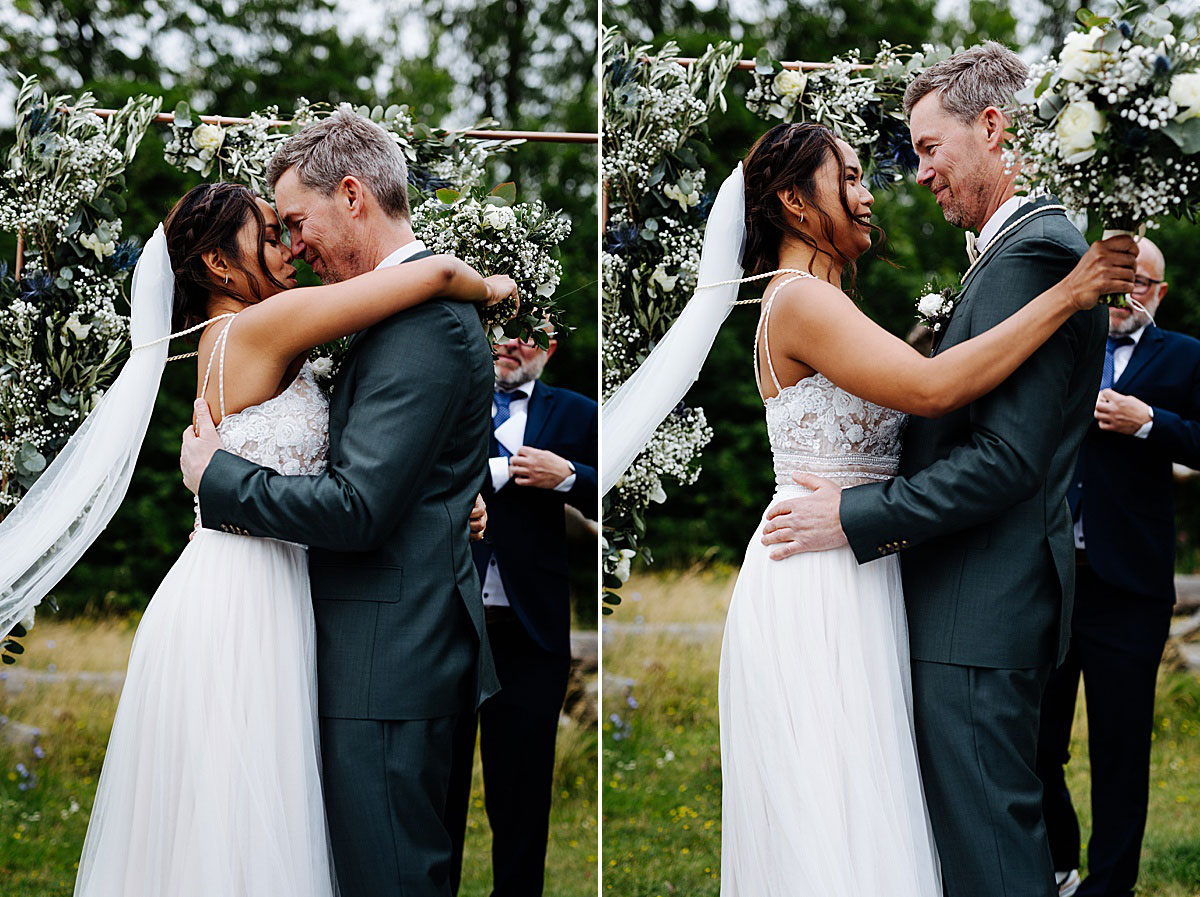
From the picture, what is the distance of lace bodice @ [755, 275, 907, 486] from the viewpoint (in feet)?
9.80

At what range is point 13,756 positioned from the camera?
6555 mm

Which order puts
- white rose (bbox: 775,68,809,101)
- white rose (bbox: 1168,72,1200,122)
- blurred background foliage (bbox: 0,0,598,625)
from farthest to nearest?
blurred background foliage (bbox: 0,0,598,625) → white rose (bbox: 775,68,809,101) → white rose (bbox: 1168,72,1200,122)

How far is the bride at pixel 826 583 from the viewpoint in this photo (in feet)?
8.92

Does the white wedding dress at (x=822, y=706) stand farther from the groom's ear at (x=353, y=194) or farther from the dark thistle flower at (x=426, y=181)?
the dark thistle flower at (x=426, y=181)

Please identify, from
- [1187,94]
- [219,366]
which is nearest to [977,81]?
[1187,94]

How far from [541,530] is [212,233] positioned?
6.19ft

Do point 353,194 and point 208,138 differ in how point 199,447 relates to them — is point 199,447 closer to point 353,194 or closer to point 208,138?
point 353,194

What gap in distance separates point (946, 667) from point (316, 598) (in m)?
1.55

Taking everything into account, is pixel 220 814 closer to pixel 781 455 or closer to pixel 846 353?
pixel 781 455

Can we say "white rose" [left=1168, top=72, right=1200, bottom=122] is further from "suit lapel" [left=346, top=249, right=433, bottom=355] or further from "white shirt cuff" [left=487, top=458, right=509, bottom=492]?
"white shirt cuff" [left=487, top=458, right=509, bottom=492]

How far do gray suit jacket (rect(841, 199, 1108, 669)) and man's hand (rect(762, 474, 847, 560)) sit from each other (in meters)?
0.04

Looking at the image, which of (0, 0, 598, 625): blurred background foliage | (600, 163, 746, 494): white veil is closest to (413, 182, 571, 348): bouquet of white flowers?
(600, 163, 746, 494): white veil

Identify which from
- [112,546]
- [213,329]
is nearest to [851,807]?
[213,329]

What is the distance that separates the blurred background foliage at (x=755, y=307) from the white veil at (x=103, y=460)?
4.89 meters
